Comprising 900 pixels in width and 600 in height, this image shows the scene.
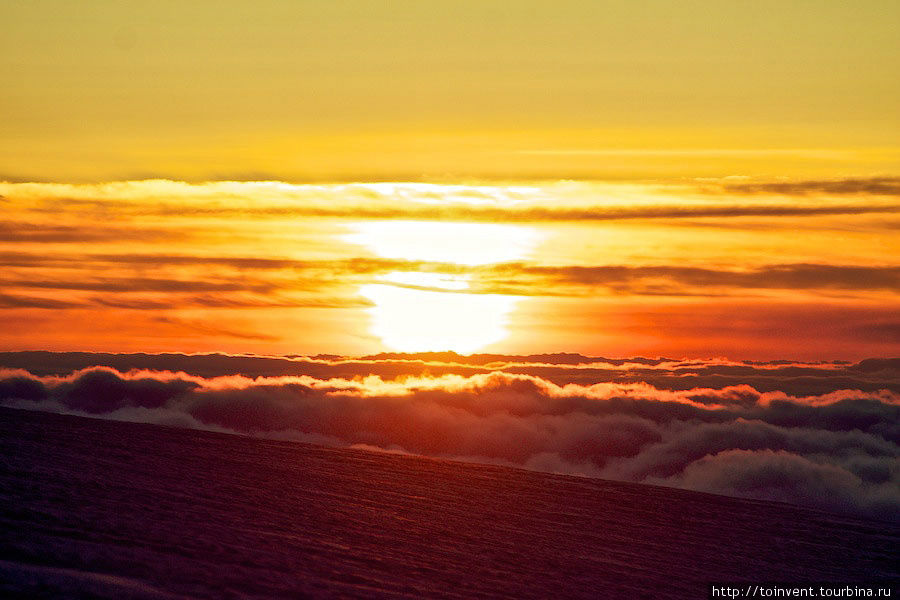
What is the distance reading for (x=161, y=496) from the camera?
10831 centimetres

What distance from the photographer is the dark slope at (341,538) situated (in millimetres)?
62219

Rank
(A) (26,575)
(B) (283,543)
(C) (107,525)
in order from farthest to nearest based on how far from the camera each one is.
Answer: (B) (283,543) < (C) (107,525) < (A) (26,575)

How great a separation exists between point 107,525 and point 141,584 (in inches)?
935

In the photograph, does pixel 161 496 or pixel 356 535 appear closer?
pixel 356 535

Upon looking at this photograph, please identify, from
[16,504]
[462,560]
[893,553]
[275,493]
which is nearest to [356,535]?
[462,560]

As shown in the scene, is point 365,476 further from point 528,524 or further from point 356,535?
point 356,535

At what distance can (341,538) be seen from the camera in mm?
91375

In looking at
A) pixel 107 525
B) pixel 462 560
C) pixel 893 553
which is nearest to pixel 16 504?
pixel 107 525

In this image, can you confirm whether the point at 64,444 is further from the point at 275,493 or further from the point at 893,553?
the point at 893,553

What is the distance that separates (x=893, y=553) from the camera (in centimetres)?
15762

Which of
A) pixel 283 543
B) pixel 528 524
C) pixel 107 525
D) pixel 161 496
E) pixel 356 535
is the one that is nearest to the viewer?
pixel 107 525

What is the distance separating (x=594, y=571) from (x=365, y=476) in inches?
3720

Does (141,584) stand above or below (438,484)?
below

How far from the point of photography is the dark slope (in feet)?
204
